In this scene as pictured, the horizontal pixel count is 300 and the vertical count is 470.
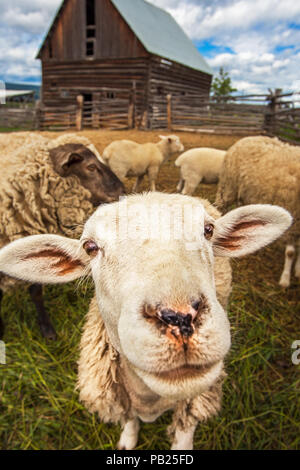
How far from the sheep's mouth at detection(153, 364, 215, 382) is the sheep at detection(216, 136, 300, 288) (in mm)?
2638

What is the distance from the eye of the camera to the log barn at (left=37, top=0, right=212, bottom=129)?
14570 millimetres

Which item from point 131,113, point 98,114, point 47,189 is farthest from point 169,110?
point 47,189

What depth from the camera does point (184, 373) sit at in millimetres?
941

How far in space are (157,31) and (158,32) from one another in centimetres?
9

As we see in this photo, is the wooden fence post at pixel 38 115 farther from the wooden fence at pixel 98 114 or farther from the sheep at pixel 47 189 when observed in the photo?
the sheep at pixel 47 189

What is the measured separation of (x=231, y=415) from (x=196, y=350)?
1.68 m

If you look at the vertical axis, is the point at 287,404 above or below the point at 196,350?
below

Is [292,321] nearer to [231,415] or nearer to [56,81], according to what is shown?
[231,415]

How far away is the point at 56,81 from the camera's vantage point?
17.3 m

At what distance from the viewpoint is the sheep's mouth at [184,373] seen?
0.94 metres

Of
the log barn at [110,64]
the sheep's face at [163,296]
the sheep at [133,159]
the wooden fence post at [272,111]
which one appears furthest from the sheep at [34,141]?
the log barn at [110,64]

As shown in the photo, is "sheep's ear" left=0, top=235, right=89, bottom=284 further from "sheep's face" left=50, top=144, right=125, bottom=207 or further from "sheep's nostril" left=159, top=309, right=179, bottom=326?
"sheep's face" left=50, top=144, right=125, bottom=207

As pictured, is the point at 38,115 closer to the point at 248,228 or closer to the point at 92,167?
the point at 92,167
